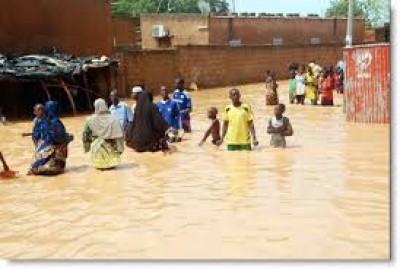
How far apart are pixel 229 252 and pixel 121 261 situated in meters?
0.86

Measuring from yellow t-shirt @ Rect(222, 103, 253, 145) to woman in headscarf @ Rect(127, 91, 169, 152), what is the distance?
1.17 m

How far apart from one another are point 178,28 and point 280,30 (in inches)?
247

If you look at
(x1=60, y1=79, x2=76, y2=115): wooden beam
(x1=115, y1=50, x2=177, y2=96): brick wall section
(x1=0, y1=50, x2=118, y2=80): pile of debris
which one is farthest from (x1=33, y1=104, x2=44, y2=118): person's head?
(x1=115, y1=50, x2=177, y2=96): brick wall section

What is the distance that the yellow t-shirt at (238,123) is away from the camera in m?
10.6

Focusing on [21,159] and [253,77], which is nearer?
[21,159]

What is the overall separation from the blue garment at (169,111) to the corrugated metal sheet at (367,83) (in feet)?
14.2

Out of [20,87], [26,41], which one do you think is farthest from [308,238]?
[26,41]

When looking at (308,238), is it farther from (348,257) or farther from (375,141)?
(375,141)

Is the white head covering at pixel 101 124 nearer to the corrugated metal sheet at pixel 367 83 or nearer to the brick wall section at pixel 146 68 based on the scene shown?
the corrugated metal sheet at pixel 367 83

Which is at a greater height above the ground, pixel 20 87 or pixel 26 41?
pixel 26 41

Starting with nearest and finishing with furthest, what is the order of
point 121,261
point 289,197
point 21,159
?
point 121,261 → point 289,197 → point 21,159

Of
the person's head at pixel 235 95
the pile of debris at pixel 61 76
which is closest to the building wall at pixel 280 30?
the pile of debris at pixel 61 76

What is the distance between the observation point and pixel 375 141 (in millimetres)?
12555

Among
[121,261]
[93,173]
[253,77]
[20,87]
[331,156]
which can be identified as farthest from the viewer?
[253,77]
